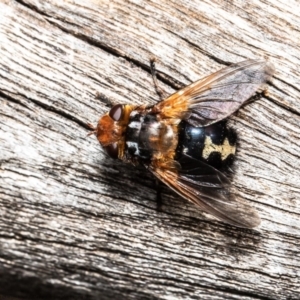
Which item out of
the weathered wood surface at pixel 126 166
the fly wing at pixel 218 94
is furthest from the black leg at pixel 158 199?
Result: the fly wing at pixel 218 94

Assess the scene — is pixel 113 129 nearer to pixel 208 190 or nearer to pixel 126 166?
pixel 126 166

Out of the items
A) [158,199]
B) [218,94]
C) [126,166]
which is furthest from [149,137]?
[218,94]

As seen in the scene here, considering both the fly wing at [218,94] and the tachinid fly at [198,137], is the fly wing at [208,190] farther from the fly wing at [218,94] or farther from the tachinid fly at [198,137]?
the fly wing at [218,94]

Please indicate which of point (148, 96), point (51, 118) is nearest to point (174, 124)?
point (148, 96)

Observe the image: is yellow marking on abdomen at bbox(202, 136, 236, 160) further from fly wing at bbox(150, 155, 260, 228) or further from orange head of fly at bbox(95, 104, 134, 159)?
orange head of fly at bbox(95, 104, 134, 159)

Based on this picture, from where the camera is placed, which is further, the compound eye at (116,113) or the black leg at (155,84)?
the black leg at (155,84)

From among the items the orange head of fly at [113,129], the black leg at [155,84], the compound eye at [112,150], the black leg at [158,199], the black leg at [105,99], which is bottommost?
the black leg at [158,199]

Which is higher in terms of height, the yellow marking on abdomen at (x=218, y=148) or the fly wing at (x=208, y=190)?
the yellow marking on abdomen at (x=218, y=148)
